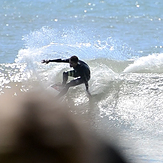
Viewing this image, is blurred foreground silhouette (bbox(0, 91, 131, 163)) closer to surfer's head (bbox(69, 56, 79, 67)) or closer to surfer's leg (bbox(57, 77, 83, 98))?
surfer's leg (bbox(57, 77, 83, 98))

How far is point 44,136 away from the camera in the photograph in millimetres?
9508

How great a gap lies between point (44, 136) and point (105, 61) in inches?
225

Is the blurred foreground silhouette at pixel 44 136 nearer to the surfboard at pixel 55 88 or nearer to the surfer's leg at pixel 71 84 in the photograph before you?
the surfboard at pixel 55 88

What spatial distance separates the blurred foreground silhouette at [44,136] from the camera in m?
8.36

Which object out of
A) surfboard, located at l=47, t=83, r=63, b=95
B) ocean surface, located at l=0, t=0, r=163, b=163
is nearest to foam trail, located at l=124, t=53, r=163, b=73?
ocean surface, located at l=0, t=0, r=163, b=163

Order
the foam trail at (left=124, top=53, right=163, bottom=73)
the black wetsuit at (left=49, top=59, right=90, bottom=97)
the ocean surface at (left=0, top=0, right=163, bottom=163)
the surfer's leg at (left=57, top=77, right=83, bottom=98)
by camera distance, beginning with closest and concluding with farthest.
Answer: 1. the ocean surface at (left=0, top=0, right=163, bottom=163)
2. the black wetsuit at (left=49, top=59, right=90, bottom=97)
3. the surfer's leg at (left=57, top=77, right=83, bottom=98)
4. the foam trail at (left=124, top=53, right=163, bottom=73)

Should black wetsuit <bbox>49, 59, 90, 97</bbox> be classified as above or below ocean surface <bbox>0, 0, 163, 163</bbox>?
above

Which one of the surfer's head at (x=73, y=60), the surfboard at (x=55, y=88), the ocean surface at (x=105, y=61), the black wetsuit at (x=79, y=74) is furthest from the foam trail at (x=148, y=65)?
the surfer's head at (x=73, y=60)

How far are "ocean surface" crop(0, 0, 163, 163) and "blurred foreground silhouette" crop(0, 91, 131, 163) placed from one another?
41 centimetres

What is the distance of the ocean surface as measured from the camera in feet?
33.3

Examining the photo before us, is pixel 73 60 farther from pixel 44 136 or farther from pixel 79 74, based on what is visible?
pixel 44 136

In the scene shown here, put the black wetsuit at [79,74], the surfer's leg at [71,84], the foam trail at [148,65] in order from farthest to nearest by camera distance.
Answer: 1. the foam trail at [148,65]
2. the surfer's leg at [71,84]
3. the black wetsuit at [79,74]

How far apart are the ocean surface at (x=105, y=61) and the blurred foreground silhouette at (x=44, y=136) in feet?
1.34

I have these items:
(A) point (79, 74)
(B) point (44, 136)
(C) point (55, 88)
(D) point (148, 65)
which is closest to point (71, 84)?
(A) point (79, 74)
